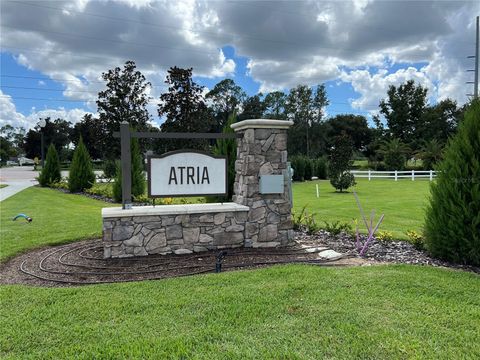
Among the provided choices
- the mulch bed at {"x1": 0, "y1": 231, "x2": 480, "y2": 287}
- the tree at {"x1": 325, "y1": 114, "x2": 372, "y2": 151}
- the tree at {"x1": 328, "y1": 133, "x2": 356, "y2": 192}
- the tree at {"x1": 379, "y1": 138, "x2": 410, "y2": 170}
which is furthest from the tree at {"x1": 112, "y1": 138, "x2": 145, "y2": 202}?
the tree at {"x1": 325, "y1": 114, "x2": 372, "y2": 151}

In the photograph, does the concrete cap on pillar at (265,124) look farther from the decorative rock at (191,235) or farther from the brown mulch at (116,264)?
the brown mulch at (116,264)

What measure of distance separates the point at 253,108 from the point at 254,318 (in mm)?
54344

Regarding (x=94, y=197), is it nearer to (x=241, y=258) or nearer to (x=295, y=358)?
(x=241, y=258)

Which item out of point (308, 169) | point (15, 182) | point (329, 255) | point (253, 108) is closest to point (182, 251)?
point (329, 255)

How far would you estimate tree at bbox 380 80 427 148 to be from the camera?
155 feet

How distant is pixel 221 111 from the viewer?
181 ft

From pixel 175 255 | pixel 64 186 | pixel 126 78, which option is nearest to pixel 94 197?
pixel 64 186

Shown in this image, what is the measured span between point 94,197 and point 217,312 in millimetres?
14145

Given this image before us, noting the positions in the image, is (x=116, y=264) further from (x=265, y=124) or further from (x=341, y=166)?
(x=341, y=166)

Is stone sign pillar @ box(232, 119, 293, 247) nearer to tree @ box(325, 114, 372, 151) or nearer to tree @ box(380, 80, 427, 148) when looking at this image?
tree @ box(380, 80, 427, 148)

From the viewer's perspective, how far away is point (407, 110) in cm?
4741

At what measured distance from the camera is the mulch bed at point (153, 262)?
477cm

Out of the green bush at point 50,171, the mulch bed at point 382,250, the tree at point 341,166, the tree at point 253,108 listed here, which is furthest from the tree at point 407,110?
the mulch bed at point 382,250

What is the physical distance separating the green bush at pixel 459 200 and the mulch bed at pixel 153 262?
0.73 feet
